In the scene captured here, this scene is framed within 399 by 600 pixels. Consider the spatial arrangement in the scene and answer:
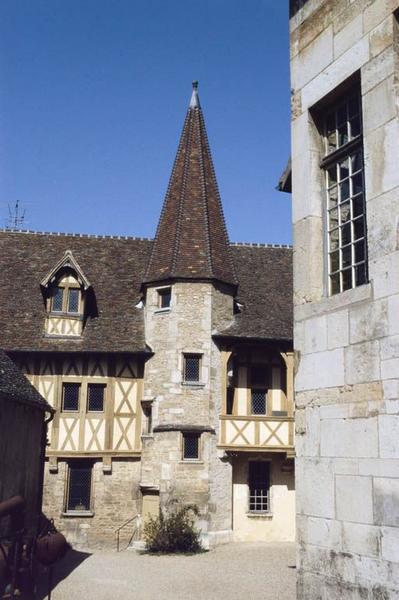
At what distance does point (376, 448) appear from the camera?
4.55 m

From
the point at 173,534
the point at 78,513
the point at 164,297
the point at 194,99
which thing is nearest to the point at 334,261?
the point at 173,534

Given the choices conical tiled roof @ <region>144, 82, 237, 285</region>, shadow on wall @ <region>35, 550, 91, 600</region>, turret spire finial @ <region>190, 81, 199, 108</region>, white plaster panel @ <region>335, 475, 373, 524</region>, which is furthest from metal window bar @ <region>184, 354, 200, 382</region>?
white plaster panel @ <region>335, 475, 373, 524</region>

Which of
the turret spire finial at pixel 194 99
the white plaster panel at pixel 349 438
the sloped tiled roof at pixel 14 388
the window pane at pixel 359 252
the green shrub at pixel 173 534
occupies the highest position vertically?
the turret spire finial at pixel 194 99

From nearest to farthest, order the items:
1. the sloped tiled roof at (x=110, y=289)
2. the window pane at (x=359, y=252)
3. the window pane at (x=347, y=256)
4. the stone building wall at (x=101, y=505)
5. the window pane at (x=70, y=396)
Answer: the window pane at (x=359, y=252) < the window pane at (x=347, y=256) < the stone building wall at (x=101, y=505) < the window pane at (x=70, y=396) < the sloped tiled roof at (x=110, y=289)

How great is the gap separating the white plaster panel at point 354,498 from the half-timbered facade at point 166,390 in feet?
42.4

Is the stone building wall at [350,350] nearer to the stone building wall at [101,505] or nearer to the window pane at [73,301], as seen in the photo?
the stone building wall at [101,505]

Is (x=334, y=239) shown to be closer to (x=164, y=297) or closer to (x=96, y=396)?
(x=164, y=297)

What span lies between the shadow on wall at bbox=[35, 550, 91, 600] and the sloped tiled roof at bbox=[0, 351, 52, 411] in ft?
9.98

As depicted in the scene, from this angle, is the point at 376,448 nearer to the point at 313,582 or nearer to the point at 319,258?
the point at 313,582

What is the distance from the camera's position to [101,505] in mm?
18062

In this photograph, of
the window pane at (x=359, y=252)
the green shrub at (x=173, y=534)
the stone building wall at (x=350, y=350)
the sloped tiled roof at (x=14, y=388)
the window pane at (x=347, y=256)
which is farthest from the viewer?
the green shrub at (x=173, y=534)

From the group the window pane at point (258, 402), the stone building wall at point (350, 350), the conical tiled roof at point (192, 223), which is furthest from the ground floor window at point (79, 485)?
the stone building wall at point (350, 350)

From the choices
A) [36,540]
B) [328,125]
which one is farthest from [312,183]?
[36,540]

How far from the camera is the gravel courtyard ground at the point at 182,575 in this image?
38.3 feet
